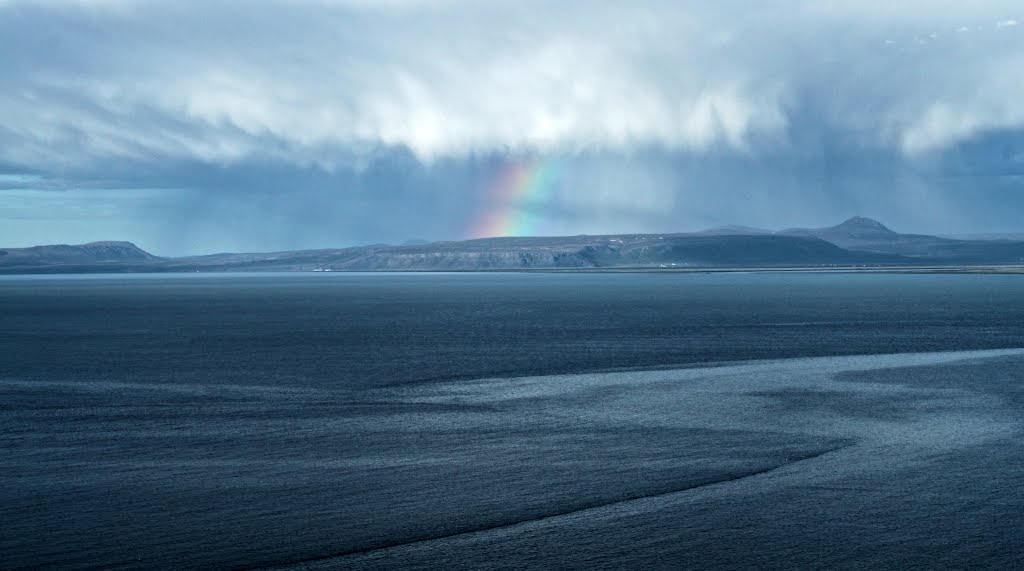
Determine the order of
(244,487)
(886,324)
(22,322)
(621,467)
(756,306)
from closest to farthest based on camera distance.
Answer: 1. (244,487)
2. (621,467)
3. (886,324)
4. (22,322)
5. (756,306)

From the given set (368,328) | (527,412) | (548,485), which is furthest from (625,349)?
(548,485)

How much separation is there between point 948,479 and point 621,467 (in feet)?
23.9

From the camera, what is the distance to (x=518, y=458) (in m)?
25.8

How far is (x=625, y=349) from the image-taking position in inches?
2172

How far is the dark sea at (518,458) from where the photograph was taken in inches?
737

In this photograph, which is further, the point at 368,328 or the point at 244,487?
the point at 368,328

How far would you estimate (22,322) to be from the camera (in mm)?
89438

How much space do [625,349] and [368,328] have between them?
2783 centimetres

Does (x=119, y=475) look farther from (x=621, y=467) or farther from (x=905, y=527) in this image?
(x=905, y=527)

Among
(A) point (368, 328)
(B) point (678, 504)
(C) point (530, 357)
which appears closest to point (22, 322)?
(A) point (368, 328)

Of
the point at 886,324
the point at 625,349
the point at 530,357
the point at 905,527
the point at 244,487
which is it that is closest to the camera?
the point at 905,527

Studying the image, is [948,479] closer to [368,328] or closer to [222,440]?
[222,440]

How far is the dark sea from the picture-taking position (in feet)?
61.4

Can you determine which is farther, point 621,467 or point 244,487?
point 621,467
